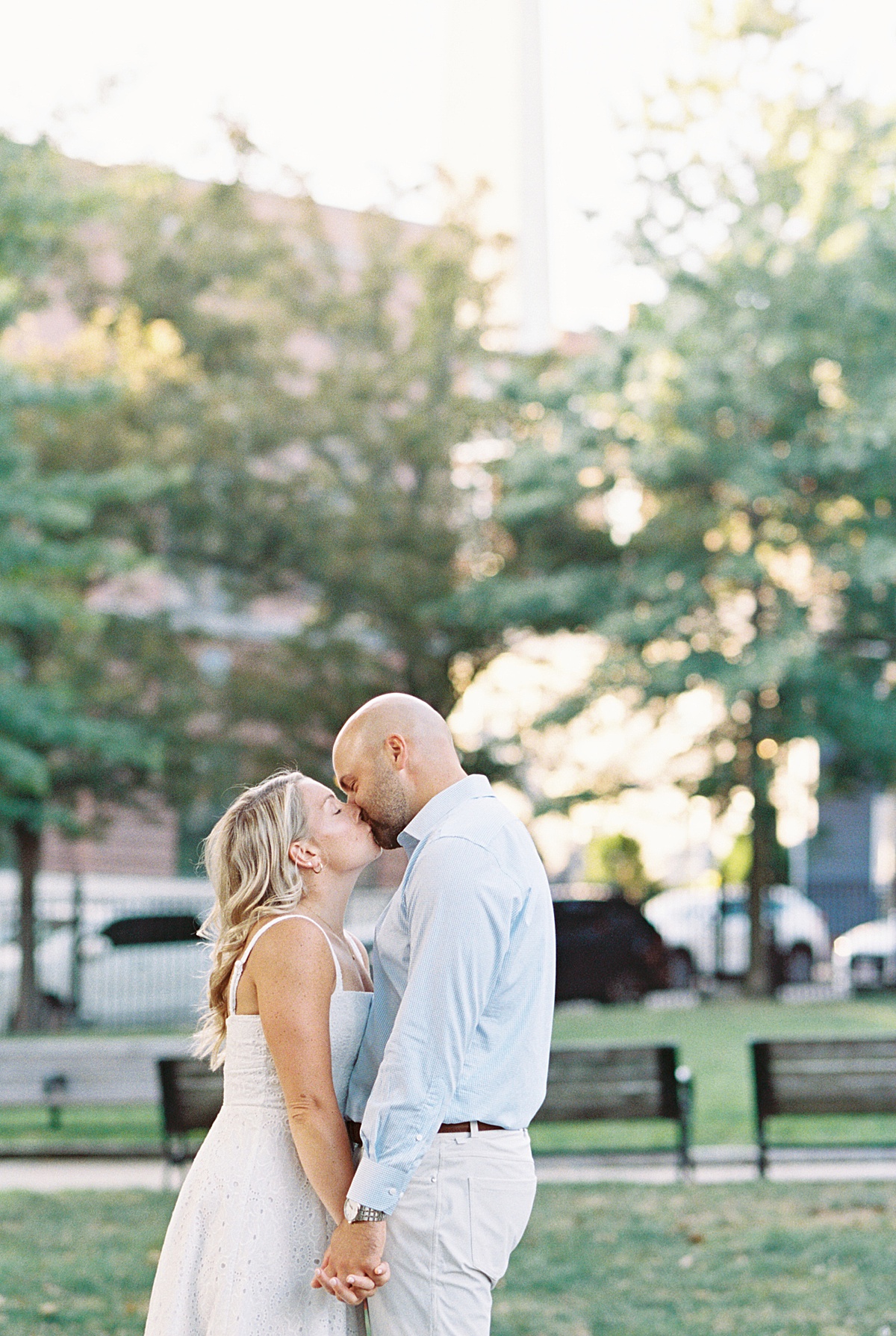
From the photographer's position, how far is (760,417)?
22.0m

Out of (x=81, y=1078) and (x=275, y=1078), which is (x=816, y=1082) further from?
(x=275, y=1078)

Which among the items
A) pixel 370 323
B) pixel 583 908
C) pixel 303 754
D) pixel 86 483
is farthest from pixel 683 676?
pixel 86 483

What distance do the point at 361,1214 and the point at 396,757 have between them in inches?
36.2

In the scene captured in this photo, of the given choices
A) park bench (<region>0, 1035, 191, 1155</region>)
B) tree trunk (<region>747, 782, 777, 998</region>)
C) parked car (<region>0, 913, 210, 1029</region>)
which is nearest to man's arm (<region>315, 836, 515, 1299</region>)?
park bench (<region>0, 1035, 191, 1155</region>)

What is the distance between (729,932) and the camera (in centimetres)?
2688

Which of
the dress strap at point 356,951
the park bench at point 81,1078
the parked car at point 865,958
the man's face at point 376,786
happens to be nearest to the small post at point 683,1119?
the park bench at point 81,1078

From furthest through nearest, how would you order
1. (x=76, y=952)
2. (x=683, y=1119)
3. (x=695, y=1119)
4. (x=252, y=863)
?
1. (x=76, y=952)
2. (x=695, y=1119)
3. (x=683, y=1119)
4. (x=252, y=863)

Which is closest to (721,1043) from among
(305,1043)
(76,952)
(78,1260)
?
(76,952)

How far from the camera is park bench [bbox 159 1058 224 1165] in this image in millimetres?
9031

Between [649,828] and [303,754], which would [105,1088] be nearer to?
[303,754]

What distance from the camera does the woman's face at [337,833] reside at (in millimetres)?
3512

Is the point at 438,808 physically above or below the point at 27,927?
above

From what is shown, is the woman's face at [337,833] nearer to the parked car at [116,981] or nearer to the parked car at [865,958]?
the parked car at [116,981]

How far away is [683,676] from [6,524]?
370 inches
